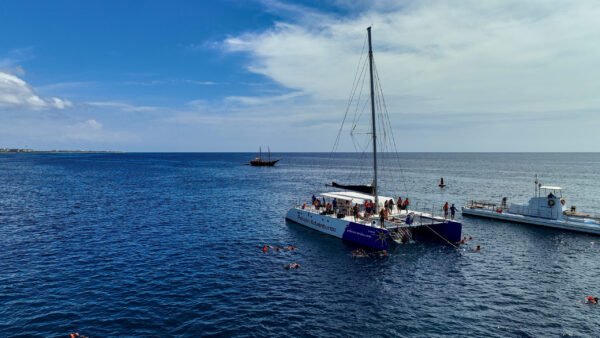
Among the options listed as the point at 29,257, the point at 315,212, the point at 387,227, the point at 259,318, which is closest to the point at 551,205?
the point at 387,227

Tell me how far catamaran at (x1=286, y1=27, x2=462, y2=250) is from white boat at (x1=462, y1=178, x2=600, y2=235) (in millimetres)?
16403

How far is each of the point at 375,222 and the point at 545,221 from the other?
82.2ft

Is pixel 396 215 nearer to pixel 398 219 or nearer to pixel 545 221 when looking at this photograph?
pixel 398 219

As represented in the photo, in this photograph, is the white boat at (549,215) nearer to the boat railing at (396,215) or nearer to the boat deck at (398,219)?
the boat railing at (396,215)

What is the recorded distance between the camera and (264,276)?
27.4 m

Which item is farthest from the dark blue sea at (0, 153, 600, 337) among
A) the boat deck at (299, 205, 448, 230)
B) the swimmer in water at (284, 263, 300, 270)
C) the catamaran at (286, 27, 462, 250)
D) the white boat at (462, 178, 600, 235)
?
the boat deck at (299, 205, 448, 230)

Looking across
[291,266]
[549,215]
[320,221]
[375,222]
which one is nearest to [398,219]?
[375,222]

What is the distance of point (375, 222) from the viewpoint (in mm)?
35562

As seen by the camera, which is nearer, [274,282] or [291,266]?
[274,282]

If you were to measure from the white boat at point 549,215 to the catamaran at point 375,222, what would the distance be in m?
16.4

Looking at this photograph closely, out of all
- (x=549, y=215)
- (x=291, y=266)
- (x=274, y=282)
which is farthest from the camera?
(x=549, y=215)

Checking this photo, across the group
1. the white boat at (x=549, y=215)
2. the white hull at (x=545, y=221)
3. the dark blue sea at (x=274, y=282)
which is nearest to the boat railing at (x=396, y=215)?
the dark blue sea at (x=274, y=282)

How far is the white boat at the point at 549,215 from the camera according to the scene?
42219 mm

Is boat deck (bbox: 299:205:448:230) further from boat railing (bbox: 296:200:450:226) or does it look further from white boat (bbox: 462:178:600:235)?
white boat (bbox: 462:178:600:235)
